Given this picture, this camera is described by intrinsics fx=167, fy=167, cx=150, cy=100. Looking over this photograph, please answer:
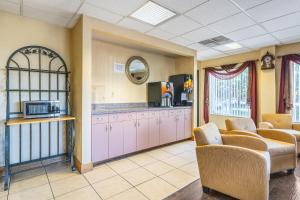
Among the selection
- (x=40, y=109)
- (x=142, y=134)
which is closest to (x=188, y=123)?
(x=142, y=134)

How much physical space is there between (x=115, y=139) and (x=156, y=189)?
1254 mm

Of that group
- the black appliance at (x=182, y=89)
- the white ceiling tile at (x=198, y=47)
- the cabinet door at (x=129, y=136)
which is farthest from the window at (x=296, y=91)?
the cabinet door at (x=129, y=136)

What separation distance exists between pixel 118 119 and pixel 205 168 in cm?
173

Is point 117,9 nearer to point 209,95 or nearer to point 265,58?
point 265,58

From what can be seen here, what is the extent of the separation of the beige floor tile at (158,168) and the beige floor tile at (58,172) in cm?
117

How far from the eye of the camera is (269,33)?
332 centimetres

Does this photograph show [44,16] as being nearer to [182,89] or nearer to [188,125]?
[182,89]

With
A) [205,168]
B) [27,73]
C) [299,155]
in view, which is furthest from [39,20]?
[299,155]

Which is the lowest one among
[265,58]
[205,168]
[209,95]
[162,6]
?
[205,168]

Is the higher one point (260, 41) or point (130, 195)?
point (260, 41)

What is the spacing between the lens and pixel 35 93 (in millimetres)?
2803

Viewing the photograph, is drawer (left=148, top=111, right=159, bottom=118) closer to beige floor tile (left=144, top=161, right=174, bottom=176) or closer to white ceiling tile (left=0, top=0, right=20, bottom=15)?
beige floor tile (left=144, top=161, right=174, bottom=176)

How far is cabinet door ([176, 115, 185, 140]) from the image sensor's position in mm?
4206

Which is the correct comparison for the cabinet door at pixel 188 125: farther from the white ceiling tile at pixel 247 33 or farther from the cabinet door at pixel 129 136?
the white ceiling tile at pixel 247 33
